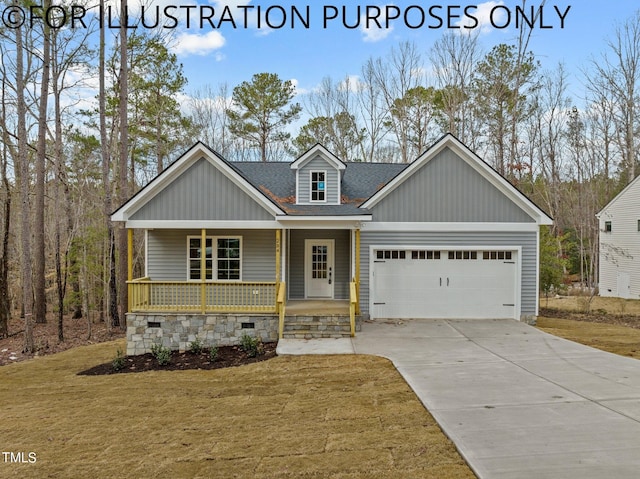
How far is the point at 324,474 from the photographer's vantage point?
4.38 m

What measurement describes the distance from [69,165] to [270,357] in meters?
18.9

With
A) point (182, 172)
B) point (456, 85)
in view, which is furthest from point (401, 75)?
point (182, 172)

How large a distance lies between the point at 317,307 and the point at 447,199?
194 inches

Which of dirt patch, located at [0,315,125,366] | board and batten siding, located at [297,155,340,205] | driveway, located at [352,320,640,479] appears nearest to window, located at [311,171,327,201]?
board and batten siding, located at [297,155,340,205]

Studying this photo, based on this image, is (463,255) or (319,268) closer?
(463,255)

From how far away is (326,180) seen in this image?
13.7 m

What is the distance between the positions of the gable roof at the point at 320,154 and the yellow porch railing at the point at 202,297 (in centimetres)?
405

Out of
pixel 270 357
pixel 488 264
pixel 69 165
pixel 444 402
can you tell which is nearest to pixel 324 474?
pixel 444 402

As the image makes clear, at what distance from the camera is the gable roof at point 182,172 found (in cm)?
1171

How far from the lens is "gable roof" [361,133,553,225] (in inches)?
489

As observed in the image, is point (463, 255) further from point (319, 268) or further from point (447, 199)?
point (319, 268)

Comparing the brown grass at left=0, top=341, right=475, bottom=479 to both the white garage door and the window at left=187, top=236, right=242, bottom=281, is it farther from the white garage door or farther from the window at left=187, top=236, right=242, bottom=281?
the window at left=187, top=236, right=242, bottom=281

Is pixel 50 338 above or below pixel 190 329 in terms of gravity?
below

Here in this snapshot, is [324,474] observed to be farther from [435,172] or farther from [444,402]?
[435,172]
